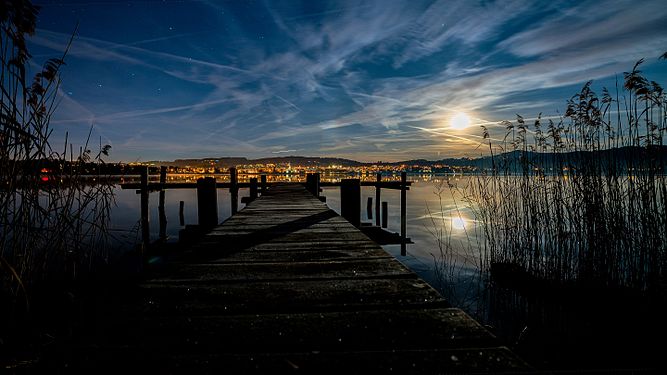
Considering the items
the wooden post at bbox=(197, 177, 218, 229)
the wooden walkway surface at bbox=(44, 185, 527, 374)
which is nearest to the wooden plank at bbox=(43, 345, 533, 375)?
the wooden walkway surface at bbox=(44, 185, 527, 374)

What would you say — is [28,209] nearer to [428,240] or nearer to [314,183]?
[314,183]

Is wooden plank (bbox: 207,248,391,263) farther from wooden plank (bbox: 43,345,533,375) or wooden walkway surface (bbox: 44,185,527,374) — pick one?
wooden plank (bbox: 43,345,533,375)

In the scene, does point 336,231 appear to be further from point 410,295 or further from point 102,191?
point 102,191

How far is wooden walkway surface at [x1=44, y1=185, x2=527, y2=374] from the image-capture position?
0.96 meters

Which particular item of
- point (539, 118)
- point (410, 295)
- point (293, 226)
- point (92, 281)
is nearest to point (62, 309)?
point (92, 281)

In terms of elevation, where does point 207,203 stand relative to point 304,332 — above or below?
above

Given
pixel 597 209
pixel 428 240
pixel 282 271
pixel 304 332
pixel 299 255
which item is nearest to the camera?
pixel 304 332

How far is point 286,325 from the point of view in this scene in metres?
1.21

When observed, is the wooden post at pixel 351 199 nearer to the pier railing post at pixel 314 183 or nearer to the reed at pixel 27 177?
the pier railing post at pixel 314 183

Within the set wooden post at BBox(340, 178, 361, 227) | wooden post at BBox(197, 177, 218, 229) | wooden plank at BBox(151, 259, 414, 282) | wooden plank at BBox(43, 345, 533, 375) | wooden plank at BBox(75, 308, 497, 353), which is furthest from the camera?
wooden post at BBox(197, 177, 218, 229)

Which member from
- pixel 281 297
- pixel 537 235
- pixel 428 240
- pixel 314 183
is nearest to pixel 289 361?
pixel 281 297

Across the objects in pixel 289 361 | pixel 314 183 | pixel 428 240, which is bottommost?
pixel 428 240

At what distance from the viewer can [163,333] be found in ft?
3.72

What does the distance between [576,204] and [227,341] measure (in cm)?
590
